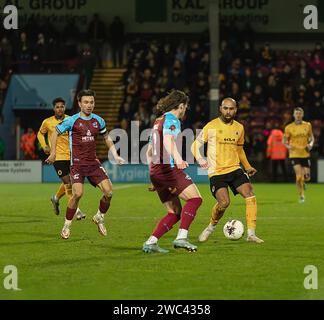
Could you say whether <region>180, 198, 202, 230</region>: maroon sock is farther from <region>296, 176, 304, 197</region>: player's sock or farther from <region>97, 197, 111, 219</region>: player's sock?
Answer: <region>296, 176, 304, 197</region>: player's sock

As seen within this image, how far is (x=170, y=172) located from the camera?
1180cm

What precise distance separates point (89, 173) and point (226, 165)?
2.11 m

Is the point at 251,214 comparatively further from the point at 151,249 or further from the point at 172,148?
the point at 172,148

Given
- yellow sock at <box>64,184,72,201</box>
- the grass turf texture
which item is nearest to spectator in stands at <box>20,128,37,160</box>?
the grass turf texture

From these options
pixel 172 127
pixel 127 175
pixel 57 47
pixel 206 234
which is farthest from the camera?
pixel 57 47

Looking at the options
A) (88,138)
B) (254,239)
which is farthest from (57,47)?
(254,239)

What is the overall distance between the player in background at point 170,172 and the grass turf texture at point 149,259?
0.33 meters

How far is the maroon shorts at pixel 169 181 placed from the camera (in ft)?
38.7

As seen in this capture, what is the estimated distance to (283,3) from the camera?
4050cm

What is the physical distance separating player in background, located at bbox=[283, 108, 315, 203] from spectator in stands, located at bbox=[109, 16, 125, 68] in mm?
17100

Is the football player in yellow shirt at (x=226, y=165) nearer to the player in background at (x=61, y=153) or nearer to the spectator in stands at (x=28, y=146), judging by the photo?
the player in background at (x=61, y=153)

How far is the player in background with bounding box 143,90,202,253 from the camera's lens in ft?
37.9

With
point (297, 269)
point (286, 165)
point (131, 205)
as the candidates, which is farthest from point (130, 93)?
point (297, 269)

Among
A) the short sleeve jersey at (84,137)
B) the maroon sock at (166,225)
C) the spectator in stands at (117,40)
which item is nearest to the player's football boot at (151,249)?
the maroon sock at (166,225)
